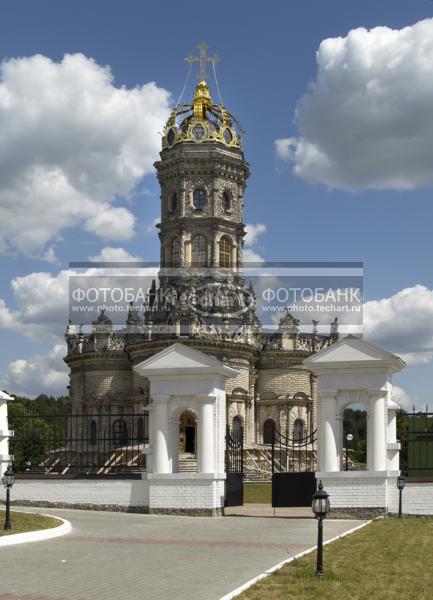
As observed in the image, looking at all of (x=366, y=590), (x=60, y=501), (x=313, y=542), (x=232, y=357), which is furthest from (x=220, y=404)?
(x=232, y=357)

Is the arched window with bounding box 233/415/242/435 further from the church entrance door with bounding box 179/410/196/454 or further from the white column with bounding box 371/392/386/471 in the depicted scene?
the white column with bounding box 371/392/386/471

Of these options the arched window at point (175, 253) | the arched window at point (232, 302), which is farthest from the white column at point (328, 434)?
the arched window at point (175, 253)

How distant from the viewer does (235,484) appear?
2630 centimetres

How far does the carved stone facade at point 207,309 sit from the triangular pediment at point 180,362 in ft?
134

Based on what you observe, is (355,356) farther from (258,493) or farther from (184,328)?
(184,328)

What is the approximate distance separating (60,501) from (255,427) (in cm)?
4382

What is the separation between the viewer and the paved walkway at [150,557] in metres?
11.8

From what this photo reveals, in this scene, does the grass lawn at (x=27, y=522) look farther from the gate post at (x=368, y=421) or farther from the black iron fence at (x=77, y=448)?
the gate post at (x=368, y=421)

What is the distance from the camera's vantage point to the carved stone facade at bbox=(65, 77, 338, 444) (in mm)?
67500

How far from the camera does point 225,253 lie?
7138cm

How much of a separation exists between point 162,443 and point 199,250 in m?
47.0

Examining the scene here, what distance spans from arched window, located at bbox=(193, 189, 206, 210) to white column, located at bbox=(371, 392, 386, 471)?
48915 mm

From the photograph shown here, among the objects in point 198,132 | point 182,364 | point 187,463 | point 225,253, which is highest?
point 198,132

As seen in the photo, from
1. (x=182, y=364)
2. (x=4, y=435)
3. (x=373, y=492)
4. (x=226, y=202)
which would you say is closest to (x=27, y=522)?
(x=182, y=364)
